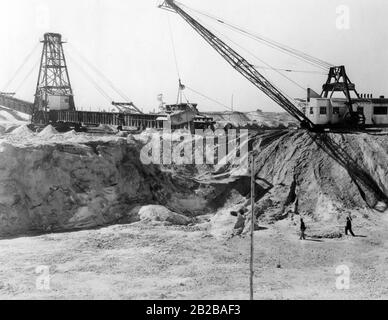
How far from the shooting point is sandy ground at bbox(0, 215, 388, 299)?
16.2 metres

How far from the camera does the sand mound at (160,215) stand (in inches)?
976

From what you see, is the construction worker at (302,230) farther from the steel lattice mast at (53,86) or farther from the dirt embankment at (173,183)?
the steel lattice mast at (53,86)

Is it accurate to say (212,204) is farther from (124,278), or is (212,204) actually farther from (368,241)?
(124,278)

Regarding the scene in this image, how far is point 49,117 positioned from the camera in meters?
46.8

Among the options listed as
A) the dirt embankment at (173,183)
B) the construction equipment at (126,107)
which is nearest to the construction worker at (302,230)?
the dirt embankment at (173,183)

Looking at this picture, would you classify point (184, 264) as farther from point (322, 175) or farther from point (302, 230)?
point (322, 175)

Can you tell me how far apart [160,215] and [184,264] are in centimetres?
627

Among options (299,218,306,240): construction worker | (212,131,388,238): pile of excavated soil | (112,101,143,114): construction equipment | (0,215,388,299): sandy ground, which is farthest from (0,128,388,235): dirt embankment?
(112,101,143,114): construction equipment

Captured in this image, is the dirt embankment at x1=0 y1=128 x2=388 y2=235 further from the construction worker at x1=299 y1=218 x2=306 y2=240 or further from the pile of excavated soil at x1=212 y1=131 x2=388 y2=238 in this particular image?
the construction worker at x1=299 y1=218 x2=306 y2=240

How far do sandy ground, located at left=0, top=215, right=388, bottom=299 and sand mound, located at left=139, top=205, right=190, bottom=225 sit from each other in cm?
78

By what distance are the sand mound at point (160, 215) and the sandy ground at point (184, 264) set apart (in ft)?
2.55

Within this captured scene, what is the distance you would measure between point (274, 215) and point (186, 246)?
7.29 m

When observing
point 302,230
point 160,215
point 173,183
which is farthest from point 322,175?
point 160,215
